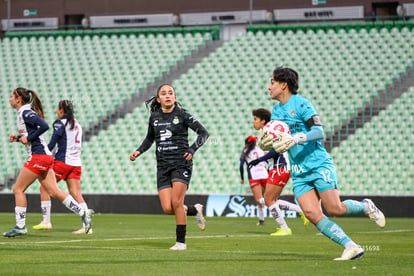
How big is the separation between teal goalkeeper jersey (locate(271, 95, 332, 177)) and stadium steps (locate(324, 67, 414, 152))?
18.9 metres

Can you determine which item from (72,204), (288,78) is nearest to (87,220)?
(72,204)

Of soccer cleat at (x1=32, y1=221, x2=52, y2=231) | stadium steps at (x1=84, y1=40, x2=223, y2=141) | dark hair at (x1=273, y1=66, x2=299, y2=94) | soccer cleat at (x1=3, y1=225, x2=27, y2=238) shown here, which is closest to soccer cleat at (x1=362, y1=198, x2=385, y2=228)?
dark hair at (x1=273, y1=66, x2=299, y2=94)

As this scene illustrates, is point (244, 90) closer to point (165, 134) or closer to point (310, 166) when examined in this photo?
point (165, 134)

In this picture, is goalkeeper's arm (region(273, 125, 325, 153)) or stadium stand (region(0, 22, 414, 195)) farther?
stadium stand (region(0, 22, 414, 195))

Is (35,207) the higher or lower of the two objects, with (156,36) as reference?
lower

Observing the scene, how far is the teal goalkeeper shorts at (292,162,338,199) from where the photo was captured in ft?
31.4

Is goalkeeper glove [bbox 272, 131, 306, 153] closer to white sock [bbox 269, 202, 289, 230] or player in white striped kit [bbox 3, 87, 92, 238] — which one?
player in white striped kit [bbox 3, 87, 92, 238]

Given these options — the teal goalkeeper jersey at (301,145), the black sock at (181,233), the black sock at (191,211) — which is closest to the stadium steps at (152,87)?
the black sock at (191,211)

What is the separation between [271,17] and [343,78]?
309 inches

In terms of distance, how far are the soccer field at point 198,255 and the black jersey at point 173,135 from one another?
1.21 m

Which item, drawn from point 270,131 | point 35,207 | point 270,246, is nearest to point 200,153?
point 35,207

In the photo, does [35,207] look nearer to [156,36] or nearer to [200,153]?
[200,153]

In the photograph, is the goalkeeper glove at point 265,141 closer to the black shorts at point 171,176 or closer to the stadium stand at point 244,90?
the black shorts at point 171,176

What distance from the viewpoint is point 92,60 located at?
1415 inches
